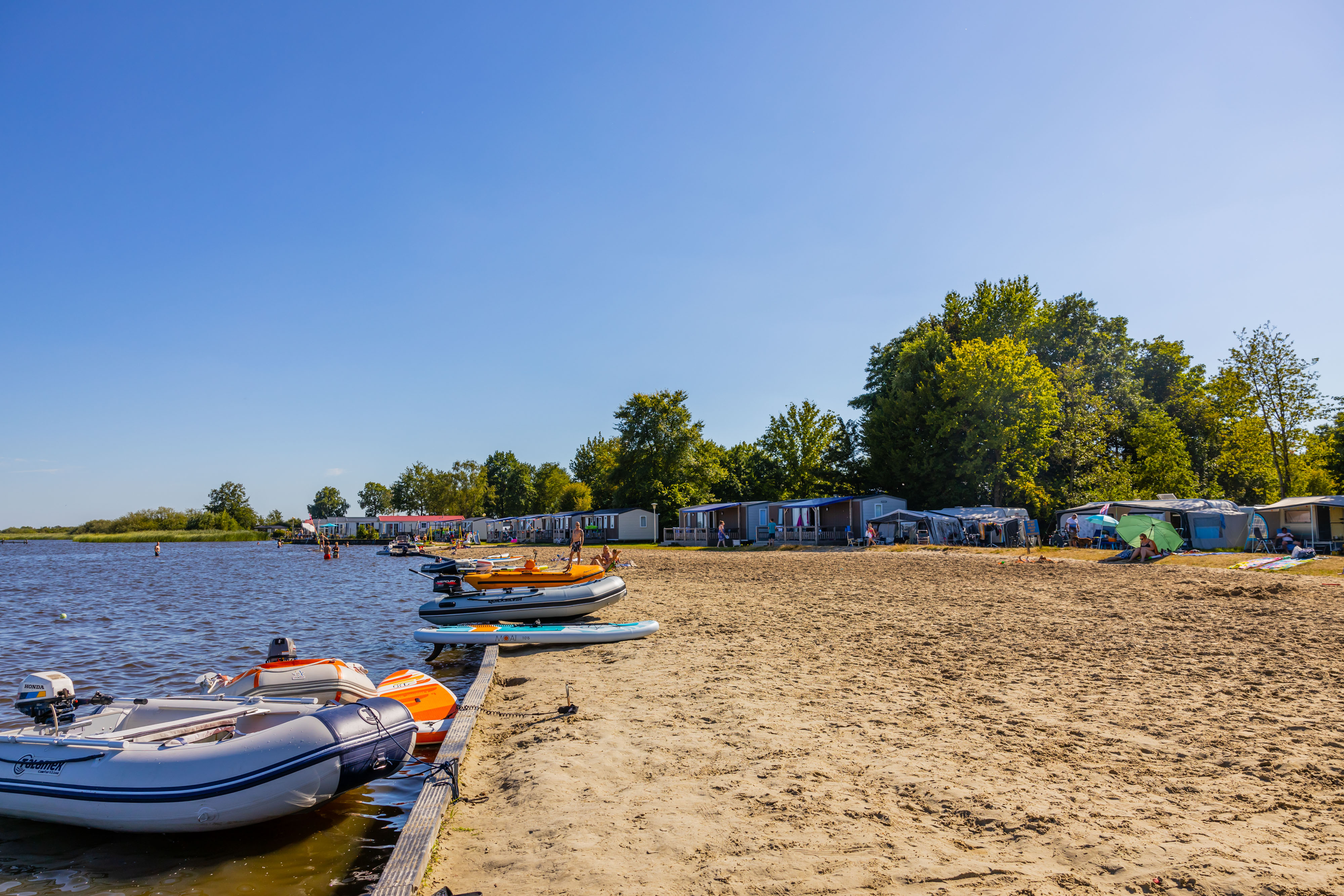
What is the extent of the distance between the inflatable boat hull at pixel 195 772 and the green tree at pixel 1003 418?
34.5 meters

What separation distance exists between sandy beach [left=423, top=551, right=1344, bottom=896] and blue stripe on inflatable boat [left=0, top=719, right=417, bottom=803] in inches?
39.0

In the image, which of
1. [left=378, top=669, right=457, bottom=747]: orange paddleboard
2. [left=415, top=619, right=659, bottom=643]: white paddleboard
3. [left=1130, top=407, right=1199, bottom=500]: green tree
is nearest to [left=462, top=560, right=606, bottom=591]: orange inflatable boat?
[left=415, top=619, right=659, bottom=643]: white paddleboard

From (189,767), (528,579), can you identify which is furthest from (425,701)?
(528,579)

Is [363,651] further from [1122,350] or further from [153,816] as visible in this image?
[1122,350]

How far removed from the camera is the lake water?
4.36 m

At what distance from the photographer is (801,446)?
154ft

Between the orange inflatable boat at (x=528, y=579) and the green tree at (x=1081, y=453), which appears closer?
the orange inflatable boat at (x=528, y=579)

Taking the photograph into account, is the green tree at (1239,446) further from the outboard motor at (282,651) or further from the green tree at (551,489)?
the green tree at (551,489)

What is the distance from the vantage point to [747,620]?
1159 cm

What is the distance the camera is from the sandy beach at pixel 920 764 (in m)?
3.48

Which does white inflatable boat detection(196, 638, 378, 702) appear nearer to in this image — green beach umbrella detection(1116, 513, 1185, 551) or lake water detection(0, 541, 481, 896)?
lake water detection(0, 541, 481, 896)

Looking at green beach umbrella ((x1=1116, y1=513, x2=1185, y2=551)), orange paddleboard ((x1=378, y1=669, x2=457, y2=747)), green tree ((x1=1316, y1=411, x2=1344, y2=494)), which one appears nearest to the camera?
orange paddleboard ((x1=378, y1=669, x2=457, y2=747))

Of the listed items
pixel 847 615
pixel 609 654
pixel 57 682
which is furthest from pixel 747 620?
pixel 57 682

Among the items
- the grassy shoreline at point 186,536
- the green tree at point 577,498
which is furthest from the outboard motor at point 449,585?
the grassy shoreline at point 186,536
